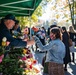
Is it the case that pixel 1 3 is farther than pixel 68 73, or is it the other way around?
pixel 68 73

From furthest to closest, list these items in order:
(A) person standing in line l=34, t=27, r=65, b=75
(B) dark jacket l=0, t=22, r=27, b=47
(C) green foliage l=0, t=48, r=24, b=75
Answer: (A) person standing in line l=34, t=27, r=65, b=75 < (B) dark jacket l=0, t=22, r=27, b=47 < (C) green foliage l=0, t=48, r=24, b=75

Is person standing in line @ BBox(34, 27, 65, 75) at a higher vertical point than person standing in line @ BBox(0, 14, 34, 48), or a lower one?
lower

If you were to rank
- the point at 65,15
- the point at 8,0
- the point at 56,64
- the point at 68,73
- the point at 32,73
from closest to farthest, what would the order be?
the point at 32,73 → the point at 8,0 → the point at 56,64 → the point at 68,73 → the point at 65,15

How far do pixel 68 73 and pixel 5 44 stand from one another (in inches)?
239

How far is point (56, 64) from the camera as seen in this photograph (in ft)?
21.0

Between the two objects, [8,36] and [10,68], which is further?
[8,36]

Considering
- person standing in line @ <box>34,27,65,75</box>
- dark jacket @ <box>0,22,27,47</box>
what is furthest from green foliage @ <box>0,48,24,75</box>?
person standing in line @ <box>34,27,65,75</box>

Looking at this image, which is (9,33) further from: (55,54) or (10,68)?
(55,54)

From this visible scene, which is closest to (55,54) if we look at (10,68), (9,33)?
(9,33)

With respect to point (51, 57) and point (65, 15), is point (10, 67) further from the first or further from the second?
point (65, 15)

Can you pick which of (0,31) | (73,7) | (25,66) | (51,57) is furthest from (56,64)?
(73,7)

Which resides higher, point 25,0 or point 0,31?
point 25,0

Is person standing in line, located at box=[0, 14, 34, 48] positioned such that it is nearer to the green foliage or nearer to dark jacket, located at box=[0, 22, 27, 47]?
dark jacket, located at box=[0, 22, 27, 47]

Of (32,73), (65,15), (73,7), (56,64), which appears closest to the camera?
(32,73)
